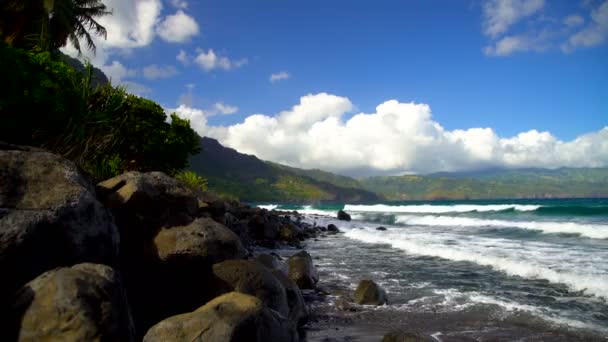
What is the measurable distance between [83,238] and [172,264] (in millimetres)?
1901

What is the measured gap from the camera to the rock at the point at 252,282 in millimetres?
6353

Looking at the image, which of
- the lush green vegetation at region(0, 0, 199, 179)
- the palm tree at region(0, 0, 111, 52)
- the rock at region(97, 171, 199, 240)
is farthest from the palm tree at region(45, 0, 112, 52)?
the rock at region(97, 171, 199, 240)

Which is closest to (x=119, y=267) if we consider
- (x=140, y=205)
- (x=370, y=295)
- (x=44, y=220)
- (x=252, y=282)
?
(x=140, y=205)

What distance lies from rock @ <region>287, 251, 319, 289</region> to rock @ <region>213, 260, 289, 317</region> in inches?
133

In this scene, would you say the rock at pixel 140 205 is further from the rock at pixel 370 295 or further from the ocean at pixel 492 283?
the ocean at pixel 492 283

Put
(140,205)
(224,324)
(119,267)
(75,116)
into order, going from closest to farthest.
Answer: (224,324)
(119,267)
(140,205)
(75,116)

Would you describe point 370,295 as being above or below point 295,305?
below

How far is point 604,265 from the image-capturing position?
503 inches

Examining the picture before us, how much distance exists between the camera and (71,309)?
146 inches

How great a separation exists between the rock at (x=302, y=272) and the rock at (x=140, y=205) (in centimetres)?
370

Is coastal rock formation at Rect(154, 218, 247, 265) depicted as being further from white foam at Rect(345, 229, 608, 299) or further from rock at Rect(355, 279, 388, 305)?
white foam at Rect(345, 229, 608, 299)

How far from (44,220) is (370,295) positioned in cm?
653

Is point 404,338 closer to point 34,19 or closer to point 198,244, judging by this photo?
point 198,244

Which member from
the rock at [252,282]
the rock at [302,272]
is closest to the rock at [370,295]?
the rock at [302,272]
